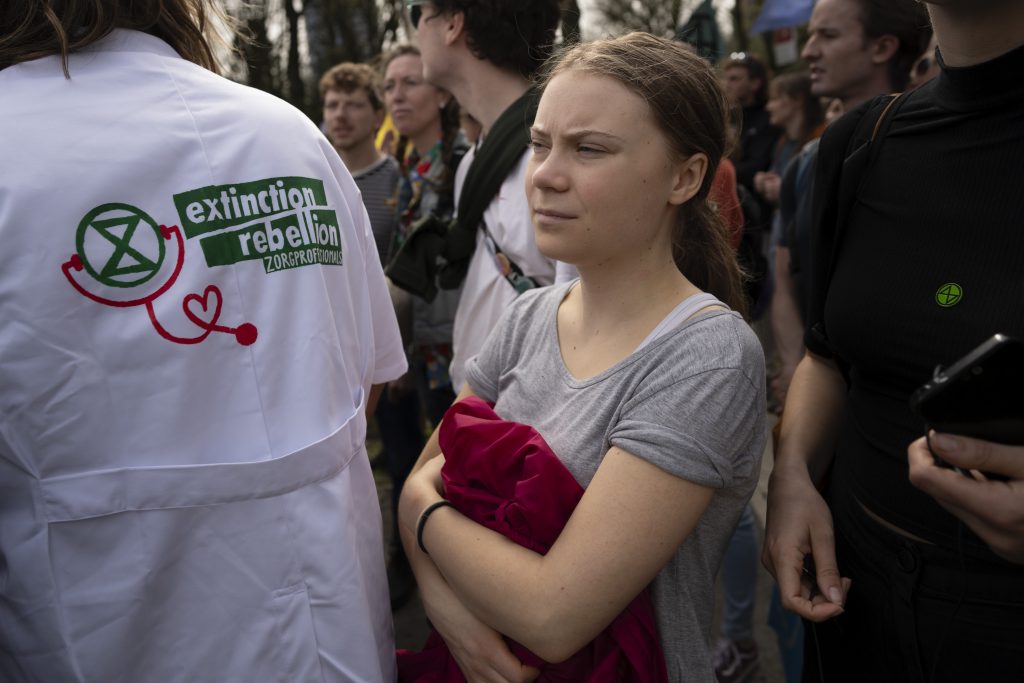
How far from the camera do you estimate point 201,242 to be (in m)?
1.33

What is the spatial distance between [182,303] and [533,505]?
63 cm

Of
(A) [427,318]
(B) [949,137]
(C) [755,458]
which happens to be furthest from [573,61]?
(A) [427,318]

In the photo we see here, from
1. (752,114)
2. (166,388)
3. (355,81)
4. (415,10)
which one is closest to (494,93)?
(415,10)

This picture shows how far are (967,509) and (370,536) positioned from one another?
3.36 ft

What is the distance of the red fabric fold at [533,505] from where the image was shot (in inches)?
50.8

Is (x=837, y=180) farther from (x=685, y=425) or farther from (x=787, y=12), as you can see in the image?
(x=787, y=12)

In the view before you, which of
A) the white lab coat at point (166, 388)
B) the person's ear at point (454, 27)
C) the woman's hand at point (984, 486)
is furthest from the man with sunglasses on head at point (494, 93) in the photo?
the woman's hand at point (984, 486)

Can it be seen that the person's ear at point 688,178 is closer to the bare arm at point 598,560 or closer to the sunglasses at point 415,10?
the bare arm at point 598,560

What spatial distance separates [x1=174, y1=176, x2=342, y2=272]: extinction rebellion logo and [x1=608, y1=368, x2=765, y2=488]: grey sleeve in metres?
0.62

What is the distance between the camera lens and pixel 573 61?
4.84 feet

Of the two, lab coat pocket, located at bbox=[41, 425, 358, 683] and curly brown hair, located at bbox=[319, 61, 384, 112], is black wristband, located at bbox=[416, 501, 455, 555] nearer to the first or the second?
lab coat pocket, located at bbox=[41, 425, 358, 683]

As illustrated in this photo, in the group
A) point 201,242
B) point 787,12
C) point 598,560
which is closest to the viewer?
point 598,560

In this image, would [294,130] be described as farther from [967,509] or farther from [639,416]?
[967,509]

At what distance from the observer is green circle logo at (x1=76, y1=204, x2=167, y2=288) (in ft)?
4.05
